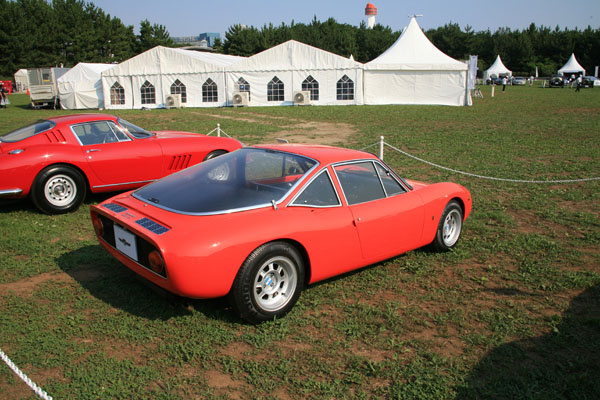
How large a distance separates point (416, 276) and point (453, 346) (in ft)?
4.07

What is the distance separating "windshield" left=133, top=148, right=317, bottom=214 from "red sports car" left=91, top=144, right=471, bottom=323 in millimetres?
10

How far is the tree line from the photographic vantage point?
63.4m

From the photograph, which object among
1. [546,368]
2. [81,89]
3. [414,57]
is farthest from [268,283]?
[81,89]

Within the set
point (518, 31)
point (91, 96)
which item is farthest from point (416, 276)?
point (518, 31)

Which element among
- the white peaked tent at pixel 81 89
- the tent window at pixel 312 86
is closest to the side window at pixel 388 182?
the tent window at pixel 312 86

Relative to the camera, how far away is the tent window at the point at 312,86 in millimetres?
28986

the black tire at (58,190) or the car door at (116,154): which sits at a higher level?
the car door at (116,154)

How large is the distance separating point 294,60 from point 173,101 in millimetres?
7931

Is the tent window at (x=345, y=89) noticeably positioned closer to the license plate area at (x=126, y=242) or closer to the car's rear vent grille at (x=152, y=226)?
the license plate area at (x=126, y=242)

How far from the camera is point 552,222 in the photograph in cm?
623

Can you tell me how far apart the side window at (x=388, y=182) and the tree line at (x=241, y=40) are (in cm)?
7104

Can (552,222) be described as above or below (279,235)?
below

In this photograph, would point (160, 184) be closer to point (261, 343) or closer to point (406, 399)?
point (261, 343)

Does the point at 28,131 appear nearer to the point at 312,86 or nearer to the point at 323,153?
the point at 323,153
